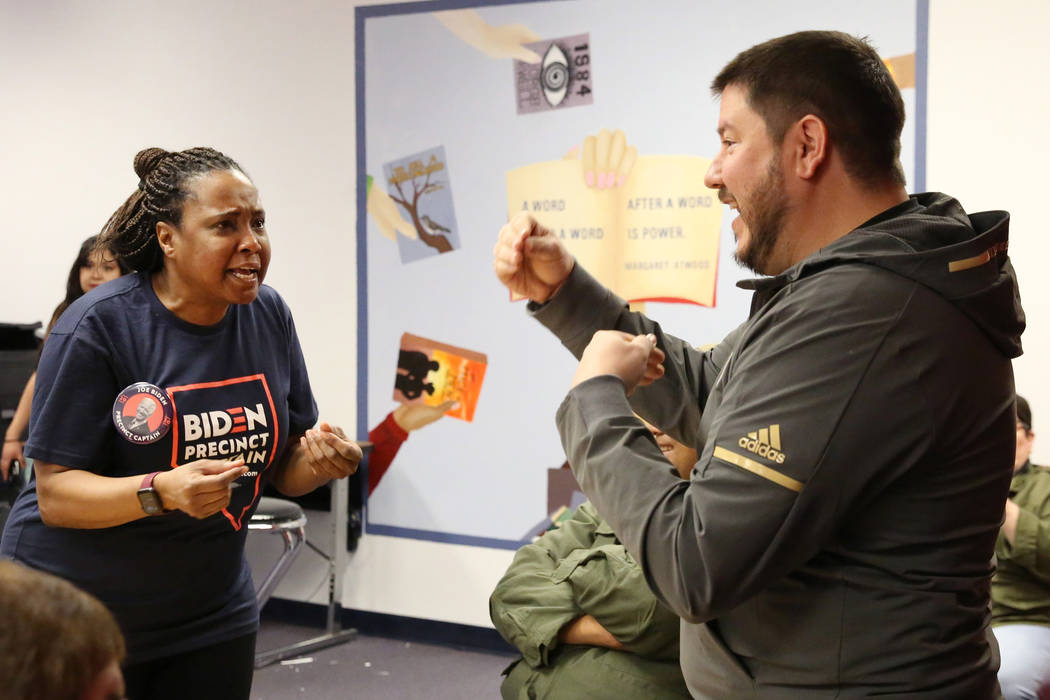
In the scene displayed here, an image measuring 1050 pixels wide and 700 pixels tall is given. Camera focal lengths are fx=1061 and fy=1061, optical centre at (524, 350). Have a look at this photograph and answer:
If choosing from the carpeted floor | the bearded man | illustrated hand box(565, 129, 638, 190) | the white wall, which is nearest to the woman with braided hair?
the bearded man

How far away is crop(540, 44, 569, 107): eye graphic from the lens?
12.8 ft

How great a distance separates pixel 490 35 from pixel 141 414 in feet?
8.62

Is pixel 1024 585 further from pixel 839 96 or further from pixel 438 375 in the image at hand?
pixel 438 375

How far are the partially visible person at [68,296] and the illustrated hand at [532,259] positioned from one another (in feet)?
8.11

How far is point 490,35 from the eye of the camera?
13.2 feet

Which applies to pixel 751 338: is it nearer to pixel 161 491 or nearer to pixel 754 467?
pixel 754 467

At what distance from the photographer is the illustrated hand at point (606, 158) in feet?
12.5

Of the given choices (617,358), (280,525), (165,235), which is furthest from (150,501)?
(280,525)

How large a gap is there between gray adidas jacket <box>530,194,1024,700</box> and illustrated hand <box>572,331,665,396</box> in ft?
0.13

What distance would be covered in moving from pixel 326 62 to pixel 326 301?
981 millimetres

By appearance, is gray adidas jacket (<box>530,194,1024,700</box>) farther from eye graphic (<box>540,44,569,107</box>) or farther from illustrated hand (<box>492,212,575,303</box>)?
eye graphic (<box>540,44,569,107</box>)

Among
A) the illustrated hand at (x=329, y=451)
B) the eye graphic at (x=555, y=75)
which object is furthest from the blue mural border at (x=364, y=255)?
the illustrated hand at (x=329, y=451)

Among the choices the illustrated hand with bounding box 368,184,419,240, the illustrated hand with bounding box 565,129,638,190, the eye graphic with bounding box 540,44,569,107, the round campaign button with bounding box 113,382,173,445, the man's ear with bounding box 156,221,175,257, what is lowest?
the round campaign button with bounding box 113,382,173,445

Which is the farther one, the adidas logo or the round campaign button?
the round campaign button
